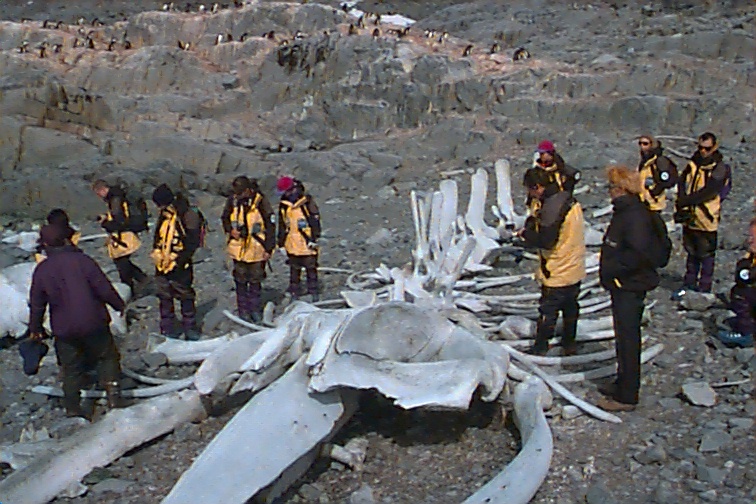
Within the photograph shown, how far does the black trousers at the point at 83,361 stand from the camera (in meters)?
5.77

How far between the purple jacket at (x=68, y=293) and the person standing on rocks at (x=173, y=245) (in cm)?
132

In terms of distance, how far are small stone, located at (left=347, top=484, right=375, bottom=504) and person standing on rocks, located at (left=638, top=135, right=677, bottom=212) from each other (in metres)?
4.54

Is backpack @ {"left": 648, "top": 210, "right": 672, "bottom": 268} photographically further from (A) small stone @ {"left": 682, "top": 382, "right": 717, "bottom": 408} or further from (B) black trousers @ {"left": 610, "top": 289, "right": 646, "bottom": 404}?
(A) small stone @ {"left": 682, "top": 382, "right": 717, "bottom": 408}

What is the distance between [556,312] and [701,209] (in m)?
2.14

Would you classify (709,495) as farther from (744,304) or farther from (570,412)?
(744,304)

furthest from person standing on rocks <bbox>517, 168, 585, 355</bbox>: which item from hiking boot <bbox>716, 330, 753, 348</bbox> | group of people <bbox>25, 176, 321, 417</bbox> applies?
group of people <bbox>25, 176, 321, 417</bbox>

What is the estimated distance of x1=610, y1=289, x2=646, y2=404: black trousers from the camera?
5.43 metres

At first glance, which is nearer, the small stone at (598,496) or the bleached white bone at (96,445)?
the bleached white bone at (96,445)

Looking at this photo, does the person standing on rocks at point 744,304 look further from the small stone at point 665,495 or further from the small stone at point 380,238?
the small stone at point 380,238

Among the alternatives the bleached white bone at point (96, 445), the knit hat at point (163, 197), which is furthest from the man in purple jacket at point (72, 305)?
the knit hat at point (163, 197)

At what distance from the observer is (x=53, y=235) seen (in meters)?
5.65

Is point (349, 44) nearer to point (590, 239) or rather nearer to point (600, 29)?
point (600, 29)

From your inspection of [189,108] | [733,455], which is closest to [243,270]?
[733,455]

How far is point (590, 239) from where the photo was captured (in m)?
8.59
